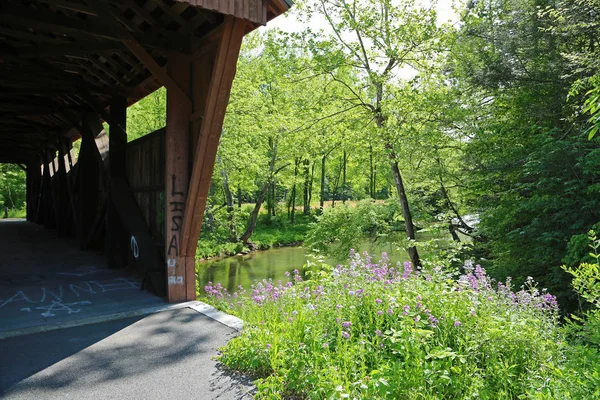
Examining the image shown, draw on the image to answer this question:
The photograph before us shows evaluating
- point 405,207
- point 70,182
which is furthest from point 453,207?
point 70,182

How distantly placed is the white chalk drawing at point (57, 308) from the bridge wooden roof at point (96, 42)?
335cm

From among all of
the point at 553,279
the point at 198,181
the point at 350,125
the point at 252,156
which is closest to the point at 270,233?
the point at 252,156

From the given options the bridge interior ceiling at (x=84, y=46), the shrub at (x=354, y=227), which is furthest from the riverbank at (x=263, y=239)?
the bridge interior ceiling at (x=84, y=46)

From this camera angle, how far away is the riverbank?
2088cm

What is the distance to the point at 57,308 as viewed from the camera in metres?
5.71

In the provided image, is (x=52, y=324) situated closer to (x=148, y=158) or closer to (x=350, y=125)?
(x=148, y=158)

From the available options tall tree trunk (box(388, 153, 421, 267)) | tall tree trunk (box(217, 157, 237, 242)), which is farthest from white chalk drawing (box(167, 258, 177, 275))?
tall tree trunk (box(217, 157, 237, 242))

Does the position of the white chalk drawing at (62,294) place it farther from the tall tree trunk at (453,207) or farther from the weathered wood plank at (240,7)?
the tall tree trunk at (453,207)

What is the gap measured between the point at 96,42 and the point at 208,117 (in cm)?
253

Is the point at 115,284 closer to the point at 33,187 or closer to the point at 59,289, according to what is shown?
the point at 59,289

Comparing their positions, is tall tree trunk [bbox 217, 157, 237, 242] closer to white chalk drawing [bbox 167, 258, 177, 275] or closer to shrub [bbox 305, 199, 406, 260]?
shrub [bbox 305, 199, 406, 260]

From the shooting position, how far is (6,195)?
38.0 meters

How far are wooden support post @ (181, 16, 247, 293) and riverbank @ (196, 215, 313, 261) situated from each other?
11.6 metres

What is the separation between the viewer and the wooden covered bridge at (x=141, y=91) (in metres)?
5.27
